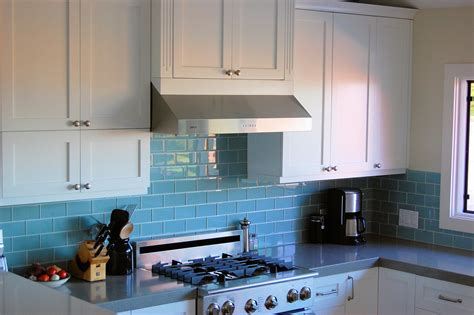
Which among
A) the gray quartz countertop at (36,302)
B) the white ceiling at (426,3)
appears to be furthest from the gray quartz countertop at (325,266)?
the white ceiling at (426,3)

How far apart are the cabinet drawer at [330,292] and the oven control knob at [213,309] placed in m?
0.75

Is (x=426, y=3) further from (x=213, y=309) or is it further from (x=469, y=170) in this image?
(x=213, y=309)

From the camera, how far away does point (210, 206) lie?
15.5 ft

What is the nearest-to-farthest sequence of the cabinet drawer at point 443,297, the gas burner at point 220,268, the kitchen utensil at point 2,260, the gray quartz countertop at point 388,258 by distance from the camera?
the kitchen utensil at point 2,260, the gas burner at point 220,268, the cabinet drawer at point 443,297, the gray quartz countertop at point 388,258

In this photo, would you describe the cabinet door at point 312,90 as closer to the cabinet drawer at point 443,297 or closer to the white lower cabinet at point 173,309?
the cabinet drawer at point 443,297

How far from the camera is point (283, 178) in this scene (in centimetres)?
459

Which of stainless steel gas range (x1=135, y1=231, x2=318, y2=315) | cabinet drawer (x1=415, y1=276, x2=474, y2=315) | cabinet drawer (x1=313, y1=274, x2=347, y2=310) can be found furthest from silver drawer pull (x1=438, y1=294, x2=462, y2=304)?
stainless steel gas range (x1=135, y1=231, x2=318, y2=315)

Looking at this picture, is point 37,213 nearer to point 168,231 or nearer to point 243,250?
point 168,231

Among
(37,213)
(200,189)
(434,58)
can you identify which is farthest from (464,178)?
(37,213)

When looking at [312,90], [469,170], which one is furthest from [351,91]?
[469,170]

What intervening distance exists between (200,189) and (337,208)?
100 cm

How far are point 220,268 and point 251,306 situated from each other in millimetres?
314

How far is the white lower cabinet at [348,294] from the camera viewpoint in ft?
14.9

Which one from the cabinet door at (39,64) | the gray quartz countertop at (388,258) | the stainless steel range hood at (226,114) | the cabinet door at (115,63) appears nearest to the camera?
the cabinet door at (39,64)
